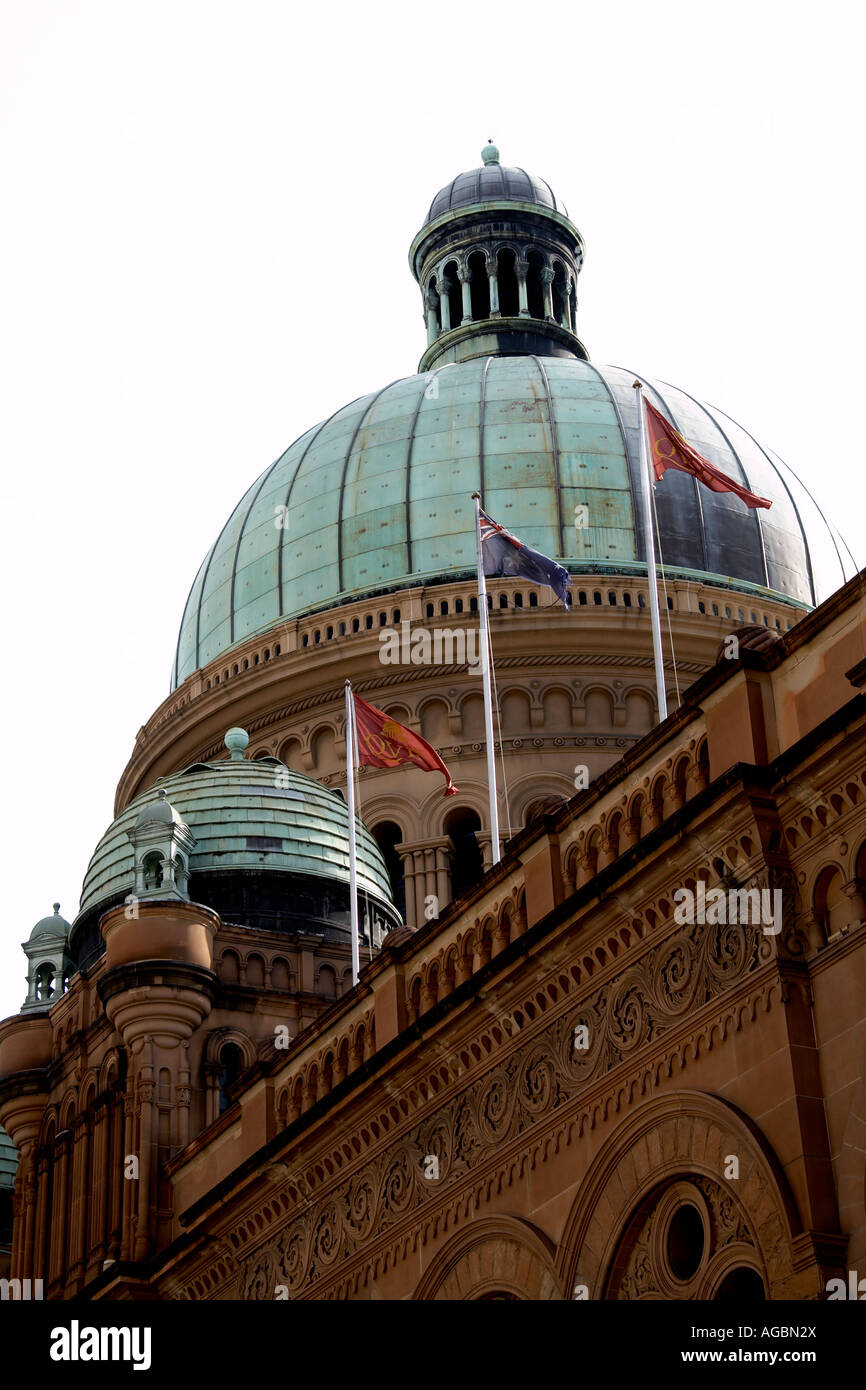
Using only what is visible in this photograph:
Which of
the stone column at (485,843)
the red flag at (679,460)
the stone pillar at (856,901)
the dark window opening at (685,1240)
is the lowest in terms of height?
the dark window opening at (685,1240)

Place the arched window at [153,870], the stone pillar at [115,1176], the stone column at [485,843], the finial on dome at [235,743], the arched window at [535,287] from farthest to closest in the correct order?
the arched window at [535,287] < the stone column at [485,843] < the finial on dome at [235,743] < the arched window at [153,870] < the stone pillar at [115,1176]

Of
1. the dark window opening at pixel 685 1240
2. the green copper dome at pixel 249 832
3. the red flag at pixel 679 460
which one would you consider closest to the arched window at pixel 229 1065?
the green copper dome at pixel 249 832

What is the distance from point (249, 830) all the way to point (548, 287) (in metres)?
23.1

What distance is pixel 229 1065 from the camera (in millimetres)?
35531

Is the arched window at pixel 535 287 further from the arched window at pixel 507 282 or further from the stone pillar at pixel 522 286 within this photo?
the arched window at pixel 507 282

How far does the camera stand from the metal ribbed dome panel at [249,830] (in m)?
38.6

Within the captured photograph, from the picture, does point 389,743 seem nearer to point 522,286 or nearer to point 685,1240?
point 685,1240

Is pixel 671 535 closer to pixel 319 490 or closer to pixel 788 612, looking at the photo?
pixel 788 612

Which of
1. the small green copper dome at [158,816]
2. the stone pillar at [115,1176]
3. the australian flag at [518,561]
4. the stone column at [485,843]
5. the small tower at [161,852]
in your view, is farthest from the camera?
the stone column at [485,843]

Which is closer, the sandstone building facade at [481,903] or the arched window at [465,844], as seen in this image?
the sandstone building facade at [481,903]

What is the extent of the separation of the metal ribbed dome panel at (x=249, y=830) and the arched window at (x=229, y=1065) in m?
3.43

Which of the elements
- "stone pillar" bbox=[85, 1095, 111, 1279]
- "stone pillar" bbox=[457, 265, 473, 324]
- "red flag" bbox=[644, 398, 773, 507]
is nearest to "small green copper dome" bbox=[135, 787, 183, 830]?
"stone pillar" bbox=[85, 1095, 111, 1279]
